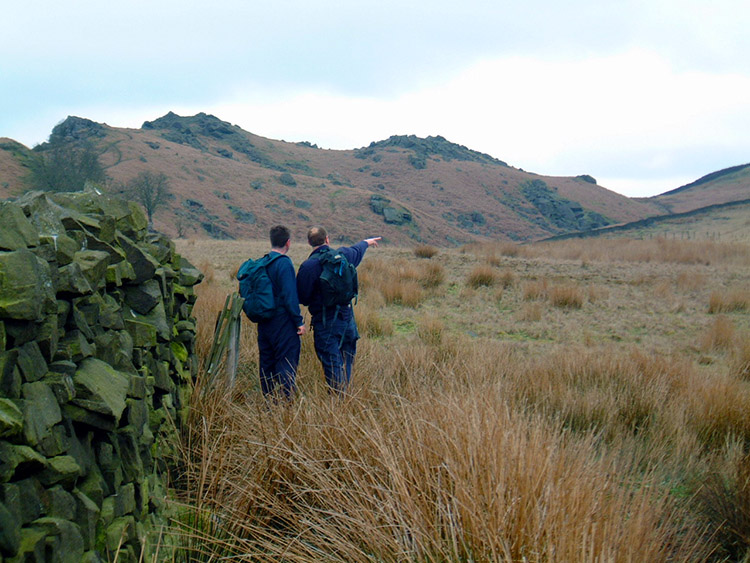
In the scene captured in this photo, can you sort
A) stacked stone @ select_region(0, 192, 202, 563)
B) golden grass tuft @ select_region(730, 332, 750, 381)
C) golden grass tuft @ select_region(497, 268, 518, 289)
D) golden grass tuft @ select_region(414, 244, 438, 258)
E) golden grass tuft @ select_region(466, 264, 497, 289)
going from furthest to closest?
golden grass tuft @ select_region(414, 244, 438, 258)
golden grass tuft @ select_region(497, 268, 518, 289)
golden grass tuft @ select_region(466, 264, 497, 289)
golden grass tuft @ select_region(730, 332, 750, 381)
stacked stone @ select_region(0, 192, 202, 563)

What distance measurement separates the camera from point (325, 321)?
5.25 m

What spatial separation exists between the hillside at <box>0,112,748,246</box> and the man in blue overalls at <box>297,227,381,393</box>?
4819 cm

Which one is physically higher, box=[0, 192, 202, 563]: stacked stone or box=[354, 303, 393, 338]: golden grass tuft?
box=[0, 192, 202, 563]: stacked stone

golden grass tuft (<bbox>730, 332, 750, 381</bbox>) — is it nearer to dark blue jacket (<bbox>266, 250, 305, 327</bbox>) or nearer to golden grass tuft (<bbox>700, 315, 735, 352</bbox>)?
golden grass tuft (<bbox>700, 315, 735, 352</bbox>)

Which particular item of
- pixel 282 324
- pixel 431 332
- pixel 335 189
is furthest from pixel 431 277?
pixel 335 189

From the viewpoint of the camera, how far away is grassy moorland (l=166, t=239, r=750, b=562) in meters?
2.43

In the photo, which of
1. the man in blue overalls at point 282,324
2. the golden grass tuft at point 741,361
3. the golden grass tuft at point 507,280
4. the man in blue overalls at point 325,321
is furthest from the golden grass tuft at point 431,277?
the man in blue overalls at point 282,324

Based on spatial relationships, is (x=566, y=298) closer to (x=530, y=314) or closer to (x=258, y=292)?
(x=530, y=314)

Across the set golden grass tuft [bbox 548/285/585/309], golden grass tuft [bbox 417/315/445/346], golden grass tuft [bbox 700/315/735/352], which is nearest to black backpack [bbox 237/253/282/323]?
golden grass tuft [bbox 417/315/445/346]

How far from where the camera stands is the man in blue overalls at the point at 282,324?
16.2 ft

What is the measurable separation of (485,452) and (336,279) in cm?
260

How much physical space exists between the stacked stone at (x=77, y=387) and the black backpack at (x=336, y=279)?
171 centimetres

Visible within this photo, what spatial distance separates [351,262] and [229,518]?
2.95 metres

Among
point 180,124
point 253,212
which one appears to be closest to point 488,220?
point 253,212
